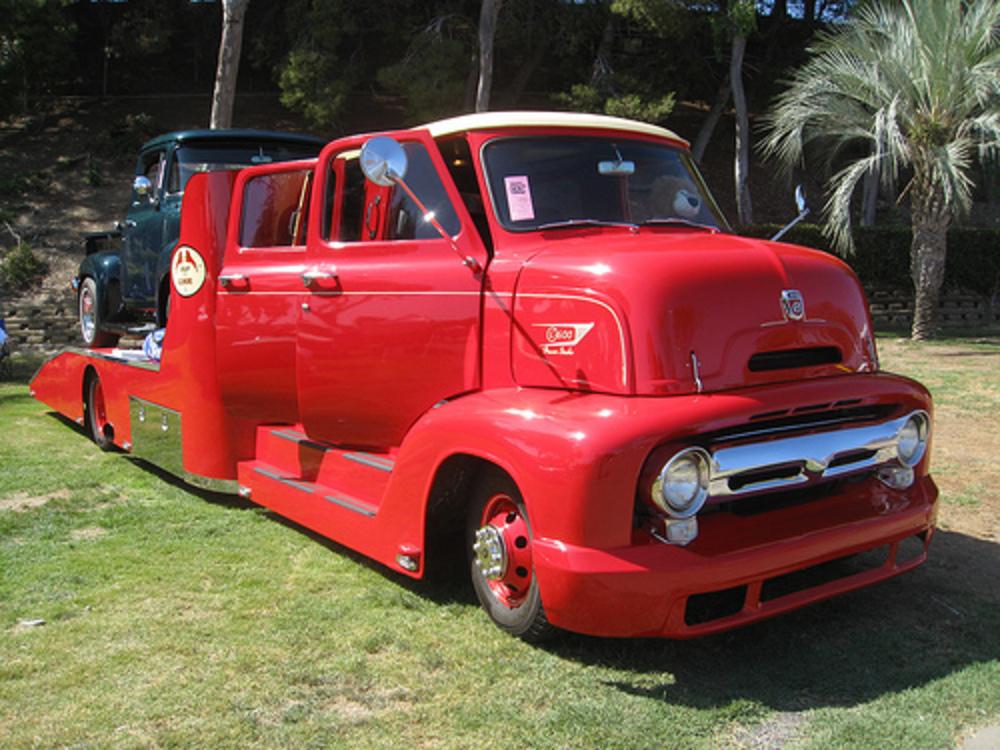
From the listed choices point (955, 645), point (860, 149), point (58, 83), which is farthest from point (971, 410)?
point (58, 83)

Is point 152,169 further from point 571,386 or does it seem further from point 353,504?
point 571,386

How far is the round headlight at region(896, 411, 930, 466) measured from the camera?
415cm

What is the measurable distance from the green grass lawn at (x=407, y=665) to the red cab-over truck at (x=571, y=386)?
0.24 meters

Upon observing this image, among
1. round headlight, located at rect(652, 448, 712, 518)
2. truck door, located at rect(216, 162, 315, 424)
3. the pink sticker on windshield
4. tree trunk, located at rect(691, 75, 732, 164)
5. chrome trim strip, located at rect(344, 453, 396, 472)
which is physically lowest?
chrome trim strip, located at rect(344, 453, 396, 472)

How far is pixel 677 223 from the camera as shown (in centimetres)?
457

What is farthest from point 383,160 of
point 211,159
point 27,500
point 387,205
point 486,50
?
point 486,50

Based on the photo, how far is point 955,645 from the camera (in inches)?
149

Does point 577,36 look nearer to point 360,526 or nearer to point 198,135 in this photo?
point 198,135

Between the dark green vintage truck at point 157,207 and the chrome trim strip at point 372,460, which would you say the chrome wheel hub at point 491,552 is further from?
the dark green vintage truck at point 157,207

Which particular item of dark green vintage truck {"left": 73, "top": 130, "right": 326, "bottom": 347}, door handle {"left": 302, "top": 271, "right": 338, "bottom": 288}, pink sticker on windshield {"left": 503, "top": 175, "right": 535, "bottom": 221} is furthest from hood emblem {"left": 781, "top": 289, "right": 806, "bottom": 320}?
dark green vintage truck {"left": 73, "top": 130, "right": 326, "bottom": 347}

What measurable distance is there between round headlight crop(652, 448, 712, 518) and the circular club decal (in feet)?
12.0

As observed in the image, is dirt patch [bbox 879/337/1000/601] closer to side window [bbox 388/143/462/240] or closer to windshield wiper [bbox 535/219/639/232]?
windshield wiper [bbox 535/219/639/232]

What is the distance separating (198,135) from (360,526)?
5.36 metres

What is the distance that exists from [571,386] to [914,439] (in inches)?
66.1
